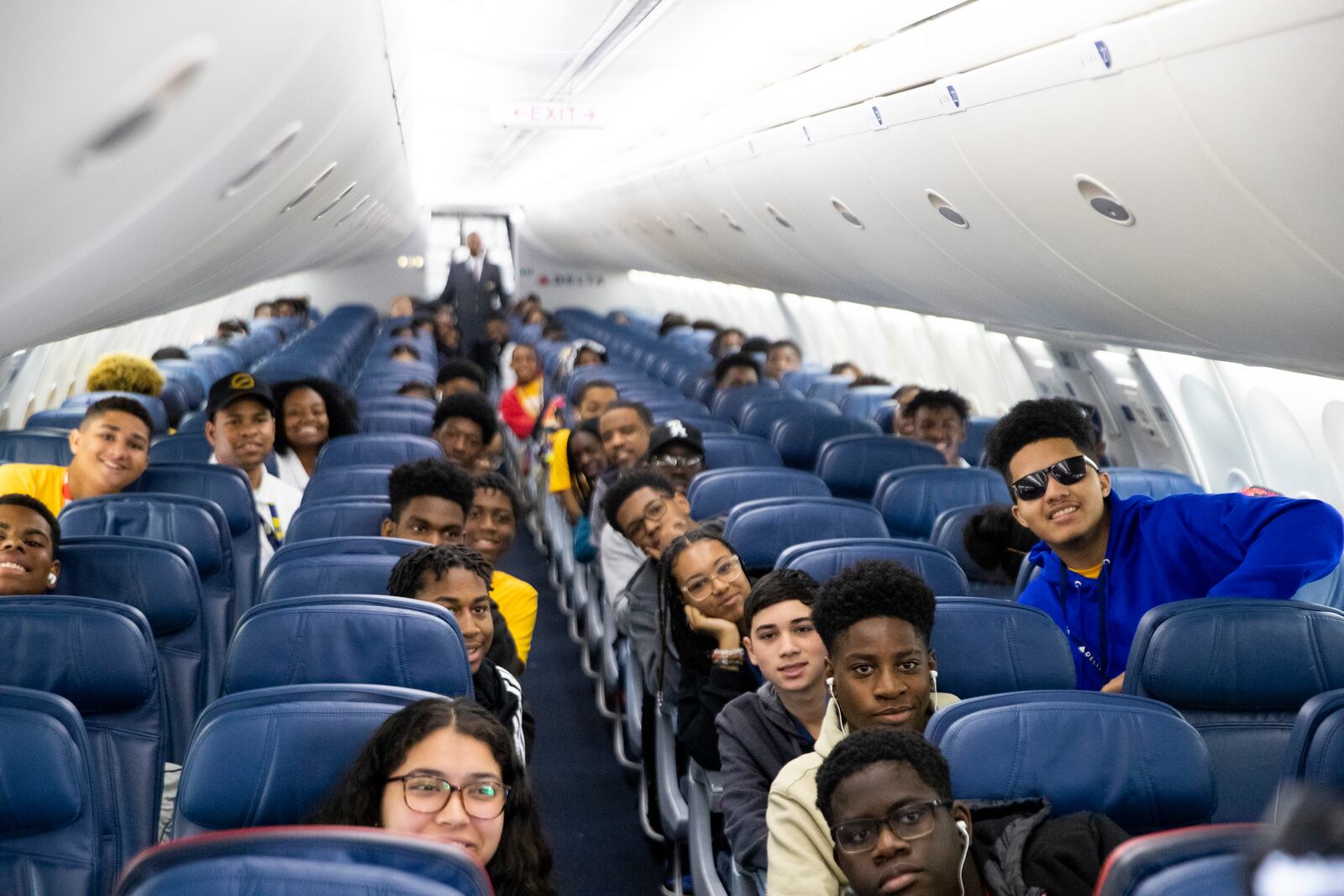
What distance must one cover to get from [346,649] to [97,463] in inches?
96.8

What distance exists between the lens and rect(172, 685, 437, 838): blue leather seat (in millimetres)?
2824

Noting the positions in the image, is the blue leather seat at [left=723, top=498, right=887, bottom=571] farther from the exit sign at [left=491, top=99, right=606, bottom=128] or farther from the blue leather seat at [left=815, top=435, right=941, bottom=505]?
the exit sign at [left=491, top=99, right=606, bottom=128]

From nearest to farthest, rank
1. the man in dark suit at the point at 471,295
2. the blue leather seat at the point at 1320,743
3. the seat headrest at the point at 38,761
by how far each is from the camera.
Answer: the blue leather seat at the point at 1320,743, the seat headrest at the point at 38,761, the man in dark suit at the point at 471,295

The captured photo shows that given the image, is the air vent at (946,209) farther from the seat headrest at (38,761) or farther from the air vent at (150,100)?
the seat headrest at (38,761)

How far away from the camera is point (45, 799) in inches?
117

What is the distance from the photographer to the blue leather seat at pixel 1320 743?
2697mm

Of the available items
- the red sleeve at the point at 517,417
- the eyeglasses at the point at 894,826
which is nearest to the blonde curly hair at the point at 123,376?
the red sleeve at the point at 517,417

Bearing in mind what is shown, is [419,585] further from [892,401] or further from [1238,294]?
[892,401]

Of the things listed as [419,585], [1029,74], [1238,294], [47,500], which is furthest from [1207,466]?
[47,500]

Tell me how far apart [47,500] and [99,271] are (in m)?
1.99

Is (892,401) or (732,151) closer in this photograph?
(732,151)

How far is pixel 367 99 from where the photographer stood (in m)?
6.24

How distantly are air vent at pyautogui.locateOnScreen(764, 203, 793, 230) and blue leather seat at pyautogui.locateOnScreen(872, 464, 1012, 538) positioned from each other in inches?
153

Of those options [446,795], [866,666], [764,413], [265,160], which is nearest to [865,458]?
[764,413]
